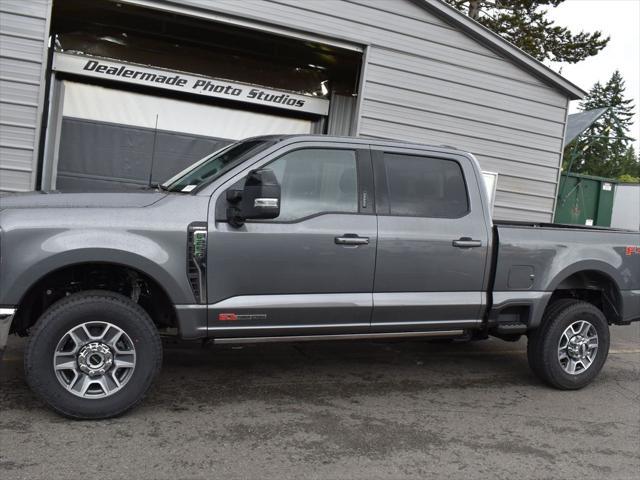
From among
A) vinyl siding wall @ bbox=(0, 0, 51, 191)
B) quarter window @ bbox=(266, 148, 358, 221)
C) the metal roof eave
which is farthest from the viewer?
the metal roof eave

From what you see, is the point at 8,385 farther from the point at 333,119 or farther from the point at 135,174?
the point at 333,119

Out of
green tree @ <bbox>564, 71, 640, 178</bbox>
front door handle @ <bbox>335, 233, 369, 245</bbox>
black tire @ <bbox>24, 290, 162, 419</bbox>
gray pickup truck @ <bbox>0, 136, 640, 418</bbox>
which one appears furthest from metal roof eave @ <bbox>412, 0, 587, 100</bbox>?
green tree @ <bbox>564, 71, 640, 178</bbox>

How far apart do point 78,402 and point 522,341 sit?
5253mm

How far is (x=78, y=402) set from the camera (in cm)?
392

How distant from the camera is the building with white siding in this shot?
9047 mm

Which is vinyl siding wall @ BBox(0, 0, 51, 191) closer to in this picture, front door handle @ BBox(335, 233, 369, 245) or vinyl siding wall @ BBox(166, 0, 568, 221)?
vinyl siding wall @ BBox(166, 0, 568, 221)

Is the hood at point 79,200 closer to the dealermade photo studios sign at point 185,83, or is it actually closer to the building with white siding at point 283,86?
the building with white siding at point 283,86

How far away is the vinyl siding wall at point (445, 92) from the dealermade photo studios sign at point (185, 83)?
7.73 feet

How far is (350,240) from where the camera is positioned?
14.8 feet

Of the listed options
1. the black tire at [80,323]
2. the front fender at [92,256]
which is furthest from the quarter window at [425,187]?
the black tire at [80,323]

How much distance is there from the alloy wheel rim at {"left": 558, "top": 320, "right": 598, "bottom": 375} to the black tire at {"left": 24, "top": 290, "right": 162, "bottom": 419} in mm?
A: 3411

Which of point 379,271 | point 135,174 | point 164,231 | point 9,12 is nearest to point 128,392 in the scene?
point 164,231

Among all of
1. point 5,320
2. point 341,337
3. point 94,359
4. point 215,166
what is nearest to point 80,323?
point 94,359

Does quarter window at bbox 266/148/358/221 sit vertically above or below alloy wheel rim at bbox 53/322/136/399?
above
